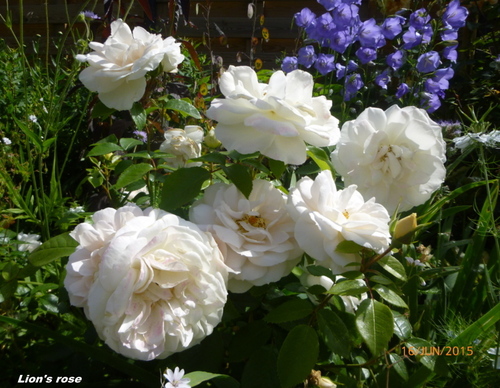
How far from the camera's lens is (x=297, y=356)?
0.79 meters

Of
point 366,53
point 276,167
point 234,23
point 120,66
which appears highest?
point 120,66

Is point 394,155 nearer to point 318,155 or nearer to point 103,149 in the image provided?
point 318,155

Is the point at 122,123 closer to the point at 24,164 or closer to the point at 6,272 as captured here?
the point at 24,164

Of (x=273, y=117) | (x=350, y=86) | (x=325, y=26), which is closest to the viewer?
(x=273, y=117)

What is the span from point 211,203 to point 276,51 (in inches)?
157

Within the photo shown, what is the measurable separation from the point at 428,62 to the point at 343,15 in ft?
1.72

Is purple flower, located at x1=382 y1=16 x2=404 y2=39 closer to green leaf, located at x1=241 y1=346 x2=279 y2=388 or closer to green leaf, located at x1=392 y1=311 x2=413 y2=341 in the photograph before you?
green leaf, located at x1=392 y1=311 x2=413 y2=341

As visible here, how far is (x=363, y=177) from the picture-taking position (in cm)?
90

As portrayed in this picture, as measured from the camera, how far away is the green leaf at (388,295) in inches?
31.3

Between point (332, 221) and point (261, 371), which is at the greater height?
point (332, 221)

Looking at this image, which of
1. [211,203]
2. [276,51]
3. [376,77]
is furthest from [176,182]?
[276,51]

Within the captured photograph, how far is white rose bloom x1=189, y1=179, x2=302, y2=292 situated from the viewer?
791mm

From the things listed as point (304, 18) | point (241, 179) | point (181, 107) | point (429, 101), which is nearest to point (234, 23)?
point (304, 18)

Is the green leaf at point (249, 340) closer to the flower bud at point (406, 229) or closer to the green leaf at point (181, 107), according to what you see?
the flower bud at point (406, 229)
